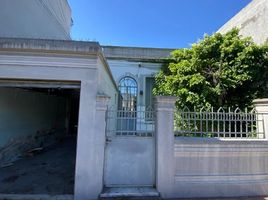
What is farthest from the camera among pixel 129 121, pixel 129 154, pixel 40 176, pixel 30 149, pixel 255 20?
pixel 255 20

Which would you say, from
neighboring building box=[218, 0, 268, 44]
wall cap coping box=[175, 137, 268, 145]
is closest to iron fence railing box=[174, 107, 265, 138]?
wall cap coping box=[175, 137, 268, 145]

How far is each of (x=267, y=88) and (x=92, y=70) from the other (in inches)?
249

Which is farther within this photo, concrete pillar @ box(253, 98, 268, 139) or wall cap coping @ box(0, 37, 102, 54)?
concrete pillar @ box(253, 98, 268, 139)

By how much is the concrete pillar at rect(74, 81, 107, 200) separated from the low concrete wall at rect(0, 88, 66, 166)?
9.60 feet

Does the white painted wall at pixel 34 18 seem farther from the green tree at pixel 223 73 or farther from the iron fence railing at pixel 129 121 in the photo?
the green tree at pixel 223 73

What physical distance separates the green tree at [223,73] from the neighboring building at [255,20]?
88 centimetres

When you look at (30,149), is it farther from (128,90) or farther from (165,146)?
(128,90)

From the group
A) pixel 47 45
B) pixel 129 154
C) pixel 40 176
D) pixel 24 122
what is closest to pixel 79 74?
pixel 47 45

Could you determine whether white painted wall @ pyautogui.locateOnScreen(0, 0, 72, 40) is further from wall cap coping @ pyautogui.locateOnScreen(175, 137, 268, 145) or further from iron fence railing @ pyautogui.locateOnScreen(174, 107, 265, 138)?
wall cap coping @ pyautogui.locateOnScreen(175, 137, 268, 145)

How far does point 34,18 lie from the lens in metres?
7.95

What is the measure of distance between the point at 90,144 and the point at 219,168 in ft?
8.87

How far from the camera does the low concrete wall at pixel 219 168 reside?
14.6 feet

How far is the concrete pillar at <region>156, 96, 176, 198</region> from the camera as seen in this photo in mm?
4352

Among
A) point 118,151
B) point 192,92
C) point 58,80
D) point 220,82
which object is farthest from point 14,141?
point 220,82
